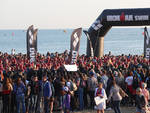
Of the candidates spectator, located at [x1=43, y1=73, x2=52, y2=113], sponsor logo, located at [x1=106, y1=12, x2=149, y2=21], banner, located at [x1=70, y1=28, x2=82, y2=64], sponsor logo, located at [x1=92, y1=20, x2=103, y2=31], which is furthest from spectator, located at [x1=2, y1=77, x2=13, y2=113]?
sponsor logo, located at [x1=92, y1=20, x2=103, y2=31]

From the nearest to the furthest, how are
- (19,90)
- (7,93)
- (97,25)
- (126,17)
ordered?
1. (19,90)
2. (7,93)
3. (126,17)
4. (97,25)

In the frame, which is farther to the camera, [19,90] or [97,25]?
[97,25]

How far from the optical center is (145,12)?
2172 centimetres

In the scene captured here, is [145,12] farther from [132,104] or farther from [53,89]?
[53,89]

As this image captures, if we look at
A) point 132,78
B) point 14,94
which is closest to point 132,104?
point 132,78

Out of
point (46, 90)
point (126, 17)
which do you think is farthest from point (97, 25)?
point (46, 90)

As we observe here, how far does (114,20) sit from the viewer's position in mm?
22766

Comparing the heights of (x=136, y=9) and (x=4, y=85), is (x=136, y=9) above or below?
above

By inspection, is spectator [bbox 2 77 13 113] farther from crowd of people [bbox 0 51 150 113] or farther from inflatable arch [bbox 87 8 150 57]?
inflatable arch [bbox 87 8 150 57]

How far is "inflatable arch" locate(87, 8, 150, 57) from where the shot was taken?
22.0 m

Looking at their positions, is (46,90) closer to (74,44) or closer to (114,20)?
(74,44)

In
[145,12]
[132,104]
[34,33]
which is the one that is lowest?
[132,104]

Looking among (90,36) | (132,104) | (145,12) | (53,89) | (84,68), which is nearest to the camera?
(53,89)

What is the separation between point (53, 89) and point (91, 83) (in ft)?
6.18
